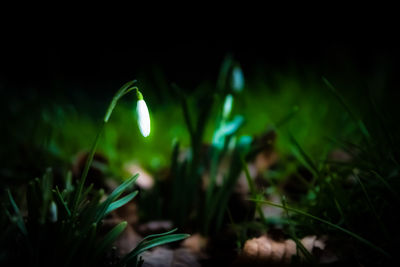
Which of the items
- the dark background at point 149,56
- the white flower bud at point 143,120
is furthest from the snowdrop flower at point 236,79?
the dark background at point 149,56

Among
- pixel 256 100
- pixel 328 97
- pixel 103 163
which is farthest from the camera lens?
pixel 256 100

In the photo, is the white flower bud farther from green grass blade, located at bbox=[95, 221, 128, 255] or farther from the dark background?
the dark background

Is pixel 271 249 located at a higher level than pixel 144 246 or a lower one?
lower

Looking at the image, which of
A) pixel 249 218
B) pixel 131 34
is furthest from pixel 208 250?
pixel 131 34

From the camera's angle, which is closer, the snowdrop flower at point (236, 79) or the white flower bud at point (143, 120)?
the white flower bud at point (143, 120)

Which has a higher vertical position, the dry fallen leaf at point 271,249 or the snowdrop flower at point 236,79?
the snowdrop flower at point 236,79

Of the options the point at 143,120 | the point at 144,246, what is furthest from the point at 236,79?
the point at 144,246

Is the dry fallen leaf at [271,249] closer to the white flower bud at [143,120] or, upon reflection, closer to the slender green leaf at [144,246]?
the slender green leaf at [144,246]

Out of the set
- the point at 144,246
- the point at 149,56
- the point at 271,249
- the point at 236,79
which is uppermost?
the point at 149,56

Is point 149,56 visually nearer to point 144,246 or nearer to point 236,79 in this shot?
point 236,79

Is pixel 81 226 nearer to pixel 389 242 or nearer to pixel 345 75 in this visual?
pixel 389 242

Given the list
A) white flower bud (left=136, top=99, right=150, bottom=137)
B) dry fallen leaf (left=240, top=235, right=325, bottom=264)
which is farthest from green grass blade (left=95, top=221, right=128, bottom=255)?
dry fallen leaf (left=240, top=235, right=325, bottom=264)
